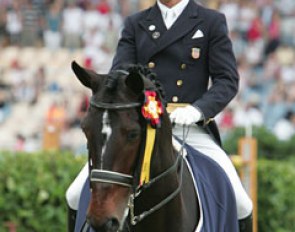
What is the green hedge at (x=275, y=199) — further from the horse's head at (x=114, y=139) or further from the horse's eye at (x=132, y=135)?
the horse's eye at (x=132, y=135)

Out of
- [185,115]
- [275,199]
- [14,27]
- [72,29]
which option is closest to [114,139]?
[185,115]

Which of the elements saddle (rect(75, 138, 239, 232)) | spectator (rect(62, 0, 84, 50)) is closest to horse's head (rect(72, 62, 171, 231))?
saddle (rect(75, 138, 239, 232))

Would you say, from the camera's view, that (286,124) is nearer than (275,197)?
No

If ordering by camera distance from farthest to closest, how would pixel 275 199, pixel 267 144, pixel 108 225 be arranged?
pixel 267 144
pixel 275 199
pixel 108 225

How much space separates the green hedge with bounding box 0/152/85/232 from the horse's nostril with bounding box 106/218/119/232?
536 centimetres

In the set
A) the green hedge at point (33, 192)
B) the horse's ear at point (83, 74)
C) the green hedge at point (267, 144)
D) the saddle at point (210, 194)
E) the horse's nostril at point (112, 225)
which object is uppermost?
the horse's ear at point (83, 74)

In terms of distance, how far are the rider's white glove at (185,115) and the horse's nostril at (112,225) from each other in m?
1.14

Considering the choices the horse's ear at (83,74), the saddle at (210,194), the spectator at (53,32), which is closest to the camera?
the horse's ear at (83,74)

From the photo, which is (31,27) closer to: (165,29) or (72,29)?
(72,29)

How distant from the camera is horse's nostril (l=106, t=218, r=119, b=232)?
17.0ft

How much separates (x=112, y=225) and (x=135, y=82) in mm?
864

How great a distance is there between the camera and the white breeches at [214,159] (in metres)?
6.74

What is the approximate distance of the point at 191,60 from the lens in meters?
6.79

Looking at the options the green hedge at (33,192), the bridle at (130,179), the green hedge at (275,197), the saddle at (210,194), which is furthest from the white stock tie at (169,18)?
the green hedge at (275,197)
